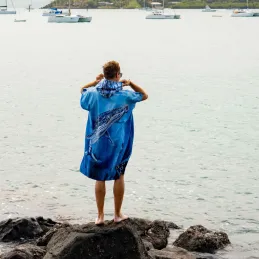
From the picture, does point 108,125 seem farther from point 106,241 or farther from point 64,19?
point 64,19

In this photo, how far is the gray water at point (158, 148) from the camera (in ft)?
61.3

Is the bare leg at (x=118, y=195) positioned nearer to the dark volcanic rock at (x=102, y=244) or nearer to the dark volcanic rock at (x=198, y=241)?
the dark volcanic rock at (x=102, y=244)

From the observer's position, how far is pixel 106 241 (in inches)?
436

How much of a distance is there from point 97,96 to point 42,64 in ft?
201

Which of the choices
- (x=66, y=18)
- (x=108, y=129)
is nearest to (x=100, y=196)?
(x=108, y=129)

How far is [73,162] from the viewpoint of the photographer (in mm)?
25172

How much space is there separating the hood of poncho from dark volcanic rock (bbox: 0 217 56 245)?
4.75 metres

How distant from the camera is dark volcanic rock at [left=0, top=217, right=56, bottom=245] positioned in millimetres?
14719

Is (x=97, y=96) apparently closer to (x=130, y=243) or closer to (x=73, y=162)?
(x=130, y=243)

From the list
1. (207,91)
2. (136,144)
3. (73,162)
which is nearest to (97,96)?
(73,162)

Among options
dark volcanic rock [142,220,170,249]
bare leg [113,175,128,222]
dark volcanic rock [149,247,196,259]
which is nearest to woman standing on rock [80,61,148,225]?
bare leg [113,175,128,222]

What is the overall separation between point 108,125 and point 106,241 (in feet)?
5.59

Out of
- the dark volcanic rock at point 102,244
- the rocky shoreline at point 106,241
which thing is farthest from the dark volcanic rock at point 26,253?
the dark volcanic rock at point 102,244

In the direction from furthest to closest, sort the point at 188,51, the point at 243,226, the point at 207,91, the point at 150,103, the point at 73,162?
the point at 188,51 < the point at 207,91 < the point at 150,103 < the point at 73,162 < the point at 243,226
